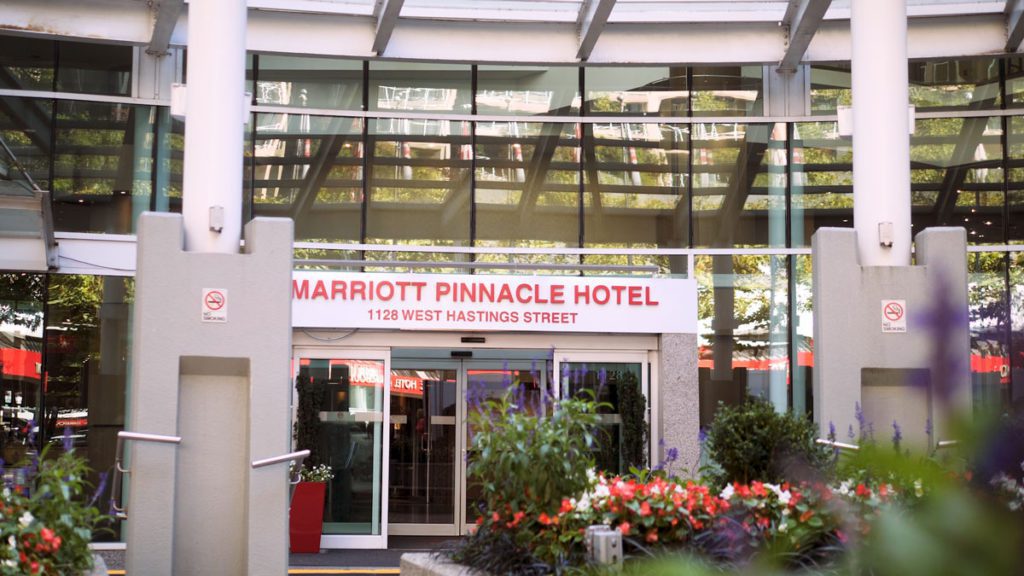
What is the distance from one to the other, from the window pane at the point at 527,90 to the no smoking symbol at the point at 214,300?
7595mm

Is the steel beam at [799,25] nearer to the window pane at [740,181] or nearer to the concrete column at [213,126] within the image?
the window pane at [740,181]

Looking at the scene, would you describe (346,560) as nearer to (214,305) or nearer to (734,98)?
(214,305)

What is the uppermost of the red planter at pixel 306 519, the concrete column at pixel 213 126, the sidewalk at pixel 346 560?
the concrete column at pixel 213 126

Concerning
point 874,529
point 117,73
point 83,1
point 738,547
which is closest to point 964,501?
point 874,529

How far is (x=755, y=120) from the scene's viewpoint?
620 inches

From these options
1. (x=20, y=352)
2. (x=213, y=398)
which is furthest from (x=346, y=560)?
(x=20, y=352)

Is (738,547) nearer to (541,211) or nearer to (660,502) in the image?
(660,502)

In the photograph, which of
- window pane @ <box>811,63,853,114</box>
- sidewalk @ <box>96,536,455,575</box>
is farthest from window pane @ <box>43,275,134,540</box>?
window pane @ <box>811,63,853,114</box>

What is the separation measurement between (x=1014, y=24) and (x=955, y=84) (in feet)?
4.93

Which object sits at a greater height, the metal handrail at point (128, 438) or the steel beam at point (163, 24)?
the steel beam at point (163, 24)

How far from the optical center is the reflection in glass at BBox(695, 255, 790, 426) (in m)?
15.2

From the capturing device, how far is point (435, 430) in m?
14.9

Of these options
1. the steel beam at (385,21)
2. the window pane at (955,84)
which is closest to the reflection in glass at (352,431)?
the steel beam at (385,21)

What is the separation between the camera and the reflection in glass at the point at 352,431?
1386 centimetres
